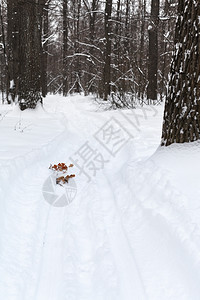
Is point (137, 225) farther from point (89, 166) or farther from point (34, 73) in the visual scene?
point (34, 73)

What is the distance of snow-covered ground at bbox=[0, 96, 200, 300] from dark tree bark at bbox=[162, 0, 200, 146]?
10.7 inches

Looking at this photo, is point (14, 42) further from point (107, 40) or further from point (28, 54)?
point (107, 40)

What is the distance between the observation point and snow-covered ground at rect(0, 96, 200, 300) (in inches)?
85.7

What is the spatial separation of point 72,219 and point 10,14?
33.6 feet

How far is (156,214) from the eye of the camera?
2914 millimetres

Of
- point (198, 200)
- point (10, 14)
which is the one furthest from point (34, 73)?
point (198, 200)

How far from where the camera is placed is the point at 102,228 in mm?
3047

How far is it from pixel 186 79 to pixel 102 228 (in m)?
2.51

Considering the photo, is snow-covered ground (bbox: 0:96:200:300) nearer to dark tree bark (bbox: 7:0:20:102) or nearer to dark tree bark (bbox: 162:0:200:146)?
dark tree bark (bbox: 162:0:200:146)

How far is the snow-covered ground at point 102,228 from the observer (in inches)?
85.7

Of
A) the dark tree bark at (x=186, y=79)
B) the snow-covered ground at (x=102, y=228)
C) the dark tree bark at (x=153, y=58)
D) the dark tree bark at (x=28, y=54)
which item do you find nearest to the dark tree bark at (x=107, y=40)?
the dark tree bark at (x=153, y=58)

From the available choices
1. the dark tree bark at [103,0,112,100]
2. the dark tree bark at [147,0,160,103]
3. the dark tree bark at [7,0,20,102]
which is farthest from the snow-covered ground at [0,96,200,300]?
the dark tree bark at [103,0,112,100]

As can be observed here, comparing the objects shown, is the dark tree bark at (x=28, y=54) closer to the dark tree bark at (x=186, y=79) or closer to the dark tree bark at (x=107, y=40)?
the dark tree bark at (x=107, y=40)

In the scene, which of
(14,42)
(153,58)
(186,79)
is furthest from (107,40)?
(186,79)
